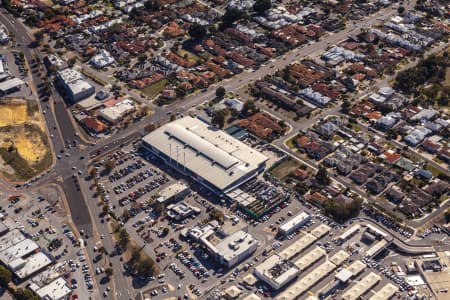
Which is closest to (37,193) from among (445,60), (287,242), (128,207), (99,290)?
(128,207)

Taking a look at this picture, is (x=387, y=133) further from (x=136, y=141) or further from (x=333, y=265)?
(x=136, y=141)

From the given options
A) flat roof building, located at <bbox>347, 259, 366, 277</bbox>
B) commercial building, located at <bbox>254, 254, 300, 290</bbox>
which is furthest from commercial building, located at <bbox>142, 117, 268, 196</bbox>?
flat roof building, located at <bbox>347, 259, 366, 277</bbox>

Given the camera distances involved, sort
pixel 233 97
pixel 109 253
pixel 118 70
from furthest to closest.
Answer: pixel 118 70, pixel 233 97, pixel 109 253

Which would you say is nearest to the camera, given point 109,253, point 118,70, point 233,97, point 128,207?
point 109,253

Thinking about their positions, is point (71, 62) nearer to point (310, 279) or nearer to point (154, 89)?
point (154, 89)

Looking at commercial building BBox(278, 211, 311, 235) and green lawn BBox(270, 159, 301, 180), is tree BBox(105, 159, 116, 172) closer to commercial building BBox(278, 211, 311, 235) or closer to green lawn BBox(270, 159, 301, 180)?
green lawn BBox(270, 159, 301, 180)

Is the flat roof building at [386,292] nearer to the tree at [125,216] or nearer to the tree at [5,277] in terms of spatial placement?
the tree at [125,216]

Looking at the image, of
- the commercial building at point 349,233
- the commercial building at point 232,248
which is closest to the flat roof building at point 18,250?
the commercial building at point 232,248
